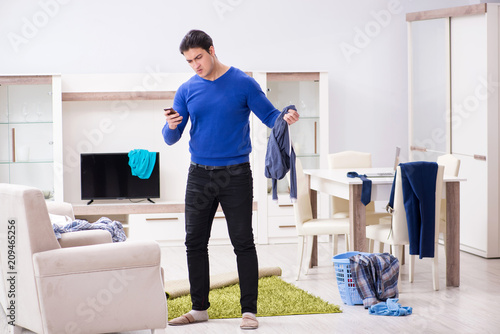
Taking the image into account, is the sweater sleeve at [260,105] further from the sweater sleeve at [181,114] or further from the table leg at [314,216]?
the table leg at [314,216]

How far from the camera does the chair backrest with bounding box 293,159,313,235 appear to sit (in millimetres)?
5145

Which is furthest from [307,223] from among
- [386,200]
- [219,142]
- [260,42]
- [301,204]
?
[260,42]

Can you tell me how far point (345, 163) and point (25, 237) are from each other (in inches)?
127

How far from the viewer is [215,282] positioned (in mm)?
4793

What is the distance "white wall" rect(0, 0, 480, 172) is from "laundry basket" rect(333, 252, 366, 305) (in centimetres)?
304

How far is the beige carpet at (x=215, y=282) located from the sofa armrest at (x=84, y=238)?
0.79 meters

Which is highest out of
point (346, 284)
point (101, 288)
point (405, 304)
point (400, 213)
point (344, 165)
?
point (344, 165)

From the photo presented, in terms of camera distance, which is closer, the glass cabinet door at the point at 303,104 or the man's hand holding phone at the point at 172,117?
the man's hand holding phone at the point at 172,117

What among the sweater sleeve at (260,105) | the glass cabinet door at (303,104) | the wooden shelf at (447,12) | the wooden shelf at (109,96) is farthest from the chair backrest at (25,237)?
the wooden shelf at (447,12)

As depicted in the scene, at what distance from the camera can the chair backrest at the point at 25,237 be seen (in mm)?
3289

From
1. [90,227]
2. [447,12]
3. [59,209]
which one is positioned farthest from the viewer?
[447,12]

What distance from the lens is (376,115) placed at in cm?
737

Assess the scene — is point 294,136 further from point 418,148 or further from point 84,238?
point 84,238

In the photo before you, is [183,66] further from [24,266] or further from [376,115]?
[24,266]
